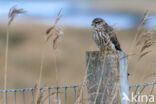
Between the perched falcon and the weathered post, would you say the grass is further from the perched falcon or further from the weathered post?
the weathered post

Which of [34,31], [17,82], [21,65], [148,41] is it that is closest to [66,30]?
[34,31]

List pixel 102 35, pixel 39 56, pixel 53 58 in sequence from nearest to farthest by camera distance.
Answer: pixel 102 35 < pixel 53 58 < pixel 39 56

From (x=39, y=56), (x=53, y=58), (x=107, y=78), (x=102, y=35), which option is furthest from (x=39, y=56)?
(x=107, y=78)

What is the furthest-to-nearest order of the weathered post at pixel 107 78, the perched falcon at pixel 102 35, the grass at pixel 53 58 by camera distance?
1. the grass at pixel 53 58
2. the perched falcon at pixel 102 35
3. the weathered post at pixel 107 78

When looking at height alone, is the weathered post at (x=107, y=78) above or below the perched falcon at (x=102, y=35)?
below

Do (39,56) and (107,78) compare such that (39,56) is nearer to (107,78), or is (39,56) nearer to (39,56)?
(39,56)

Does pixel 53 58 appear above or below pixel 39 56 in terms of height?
below

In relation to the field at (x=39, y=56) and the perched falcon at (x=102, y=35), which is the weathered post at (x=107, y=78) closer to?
the perched falcon at (x=102, y=35)

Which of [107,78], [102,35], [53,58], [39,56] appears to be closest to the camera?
[107,78]

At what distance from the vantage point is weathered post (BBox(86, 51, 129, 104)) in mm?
3559

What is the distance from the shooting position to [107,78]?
357 cm

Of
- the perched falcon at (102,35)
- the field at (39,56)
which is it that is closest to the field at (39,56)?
the field at (39,56)

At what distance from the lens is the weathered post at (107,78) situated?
3.56 m

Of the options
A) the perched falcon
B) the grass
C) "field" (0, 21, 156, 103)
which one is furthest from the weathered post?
"field" (0, 21, 156, 103)
